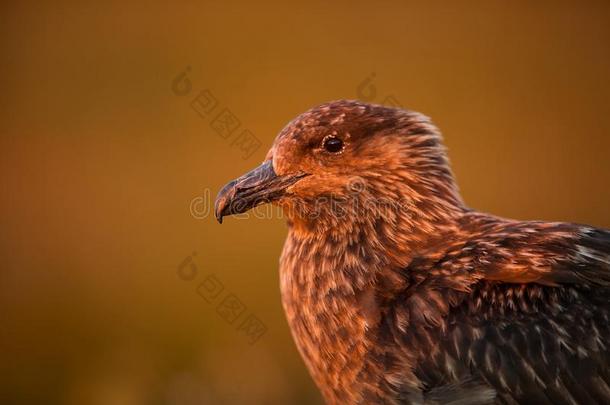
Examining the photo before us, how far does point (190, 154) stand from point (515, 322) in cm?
718

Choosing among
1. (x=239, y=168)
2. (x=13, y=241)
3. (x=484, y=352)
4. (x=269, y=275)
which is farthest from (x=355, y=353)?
(x=13, y=241)

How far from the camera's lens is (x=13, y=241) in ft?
31.4

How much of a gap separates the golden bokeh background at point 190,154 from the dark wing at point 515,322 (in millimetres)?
2237

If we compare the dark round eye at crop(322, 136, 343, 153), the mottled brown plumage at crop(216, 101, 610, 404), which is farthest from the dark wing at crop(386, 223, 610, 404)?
the dark round eye at crop(322, 136, 343, 153)

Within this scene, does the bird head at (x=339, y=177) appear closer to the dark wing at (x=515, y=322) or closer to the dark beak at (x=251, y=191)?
the dark beak at (x=251, y=191)

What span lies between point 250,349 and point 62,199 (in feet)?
14.6

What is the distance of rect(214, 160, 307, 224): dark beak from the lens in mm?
4215

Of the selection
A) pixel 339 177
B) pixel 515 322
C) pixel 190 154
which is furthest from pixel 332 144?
pixel 190 154

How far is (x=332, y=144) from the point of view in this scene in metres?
4.24

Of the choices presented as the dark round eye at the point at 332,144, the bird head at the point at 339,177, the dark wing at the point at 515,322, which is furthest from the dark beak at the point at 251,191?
the dark wing at the point at 515,322

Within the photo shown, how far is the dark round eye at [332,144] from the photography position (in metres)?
4.24

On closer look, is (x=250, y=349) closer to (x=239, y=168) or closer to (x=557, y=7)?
(x=239, y=168)

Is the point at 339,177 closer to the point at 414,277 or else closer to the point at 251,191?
the point at 251,191

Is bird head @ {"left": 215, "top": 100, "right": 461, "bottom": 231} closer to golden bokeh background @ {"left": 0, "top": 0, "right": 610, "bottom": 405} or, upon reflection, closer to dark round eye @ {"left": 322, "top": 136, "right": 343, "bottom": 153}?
dark round eye @ {"left": 322, "top": 136, "right": 343, "bottom": 153}
